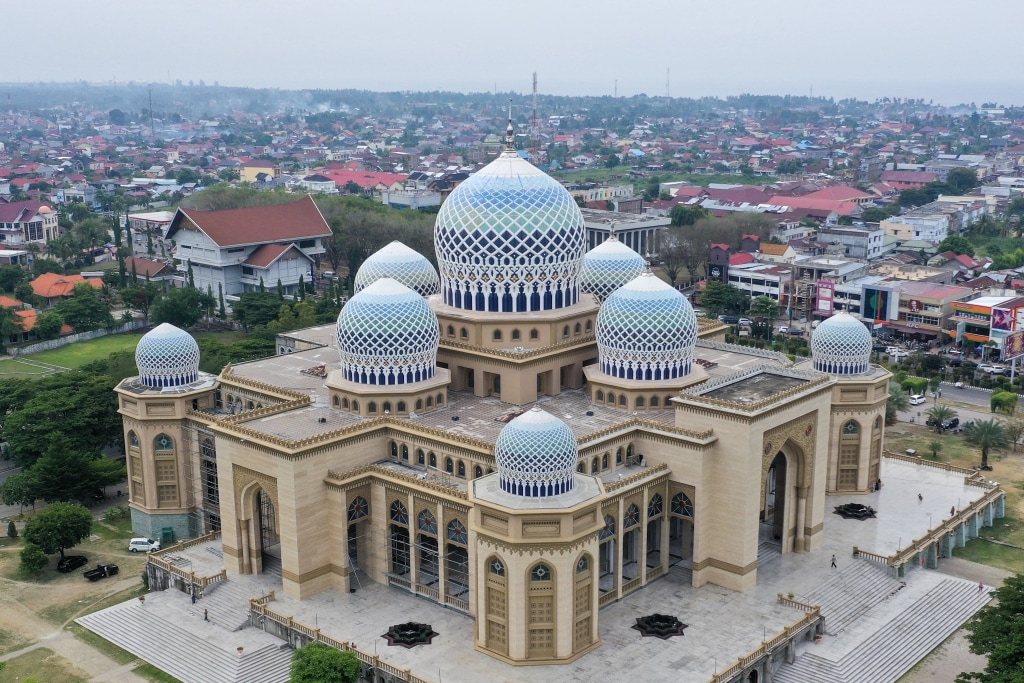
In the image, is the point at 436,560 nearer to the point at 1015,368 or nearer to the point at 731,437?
the point at 731,437

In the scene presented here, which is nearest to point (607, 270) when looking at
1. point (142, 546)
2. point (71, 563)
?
point (142, 546)

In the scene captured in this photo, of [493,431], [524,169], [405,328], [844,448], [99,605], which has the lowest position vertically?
[99,605]

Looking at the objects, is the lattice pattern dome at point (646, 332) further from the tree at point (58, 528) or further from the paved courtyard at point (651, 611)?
the tree at point (58, 528)

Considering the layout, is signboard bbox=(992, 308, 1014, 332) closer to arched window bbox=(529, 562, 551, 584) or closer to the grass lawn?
arched window bbox=(529, 562, 551, 584)

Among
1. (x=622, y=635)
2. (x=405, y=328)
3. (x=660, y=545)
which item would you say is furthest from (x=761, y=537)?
(x=405, y=328)

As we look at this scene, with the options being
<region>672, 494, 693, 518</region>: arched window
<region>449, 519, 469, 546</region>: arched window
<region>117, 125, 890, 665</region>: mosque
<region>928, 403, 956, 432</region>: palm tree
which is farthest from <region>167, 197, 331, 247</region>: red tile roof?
<region>672, 494, 693, 518</region>: arched window

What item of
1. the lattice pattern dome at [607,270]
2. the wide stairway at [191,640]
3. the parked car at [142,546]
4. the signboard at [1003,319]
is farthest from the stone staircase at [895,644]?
the signboard at [1003,319]
